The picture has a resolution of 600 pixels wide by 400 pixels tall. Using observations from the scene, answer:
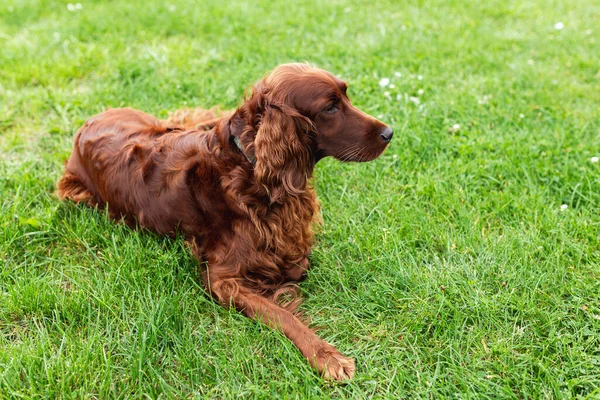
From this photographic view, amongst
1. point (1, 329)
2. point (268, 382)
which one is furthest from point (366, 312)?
point (1, 329)

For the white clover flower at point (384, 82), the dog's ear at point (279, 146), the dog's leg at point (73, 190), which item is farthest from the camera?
the white clover flower at point (384, 82)

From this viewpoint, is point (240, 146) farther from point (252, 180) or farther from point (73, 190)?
point (73, 190)

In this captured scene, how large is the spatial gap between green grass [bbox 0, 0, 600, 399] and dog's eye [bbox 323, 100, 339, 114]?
2.75 ft

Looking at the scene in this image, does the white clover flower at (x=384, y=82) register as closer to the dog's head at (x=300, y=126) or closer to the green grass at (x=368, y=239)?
the green grass at (x=368, y=239)

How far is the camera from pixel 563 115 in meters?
4.16

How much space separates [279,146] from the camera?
101 inches

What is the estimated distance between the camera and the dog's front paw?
2.38m

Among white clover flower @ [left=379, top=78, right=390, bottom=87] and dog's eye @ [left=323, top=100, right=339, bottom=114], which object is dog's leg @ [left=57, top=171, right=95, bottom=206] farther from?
white clover flower @ [left=379, top=78, right=390, bottom=87]

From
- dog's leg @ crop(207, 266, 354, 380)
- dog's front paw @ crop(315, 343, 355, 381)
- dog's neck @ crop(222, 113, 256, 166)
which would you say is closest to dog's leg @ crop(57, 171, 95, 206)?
dog's leg @ crop(207, 266, 354, 380)

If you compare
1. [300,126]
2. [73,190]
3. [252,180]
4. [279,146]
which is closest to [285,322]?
[252,180]

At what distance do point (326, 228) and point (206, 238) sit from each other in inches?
30.4

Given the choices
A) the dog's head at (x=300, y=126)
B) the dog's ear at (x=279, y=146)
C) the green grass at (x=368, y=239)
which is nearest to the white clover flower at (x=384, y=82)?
the green grass at (x=368, y=239)

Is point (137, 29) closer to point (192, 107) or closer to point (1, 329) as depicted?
point (192, 107)

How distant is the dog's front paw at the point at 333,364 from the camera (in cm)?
238
